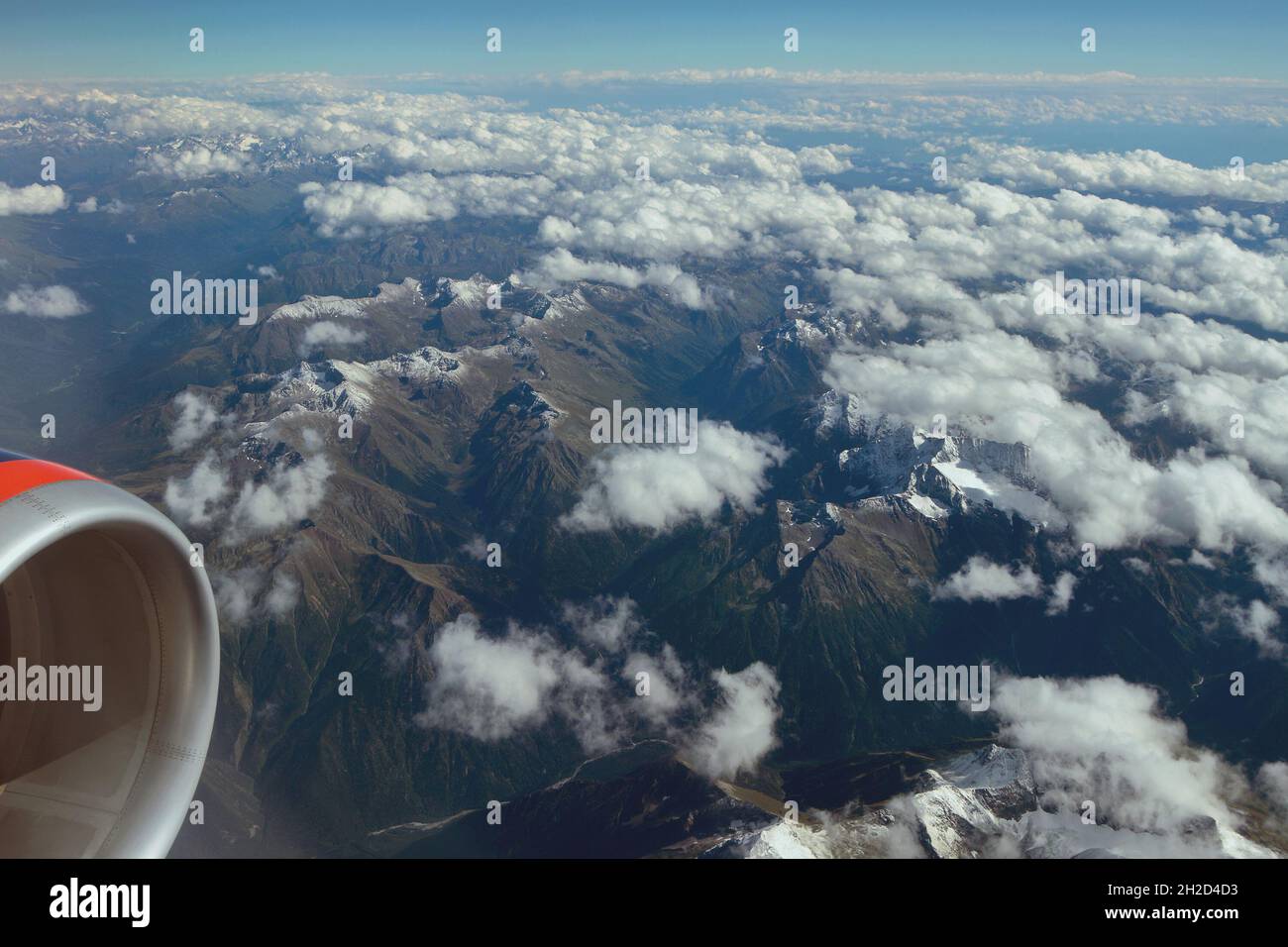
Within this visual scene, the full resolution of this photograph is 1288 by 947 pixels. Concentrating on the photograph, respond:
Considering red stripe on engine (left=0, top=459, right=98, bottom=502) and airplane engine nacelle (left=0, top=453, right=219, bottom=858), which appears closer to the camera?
red stripe on engine (left=0, top=459, right=98, bottom=502)

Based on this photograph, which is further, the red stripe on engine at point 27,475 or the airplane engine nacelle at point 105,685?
the airplane engine nacelle at point 105,685

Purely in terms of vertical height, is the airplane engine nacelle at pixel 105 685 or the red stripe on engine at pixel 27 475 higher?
the red stripe on engine at pixel 27 475

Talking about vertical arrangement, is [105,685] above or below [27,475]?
below

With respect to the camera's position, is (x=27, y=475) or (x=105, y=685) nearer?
(x=27, y=475)

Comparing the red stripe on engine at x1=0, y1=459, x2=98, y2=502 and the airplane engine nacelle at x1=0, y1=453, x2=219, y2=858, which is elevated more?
the red stripe on engine at x1=0, y1=459, x2=98, y2=502
